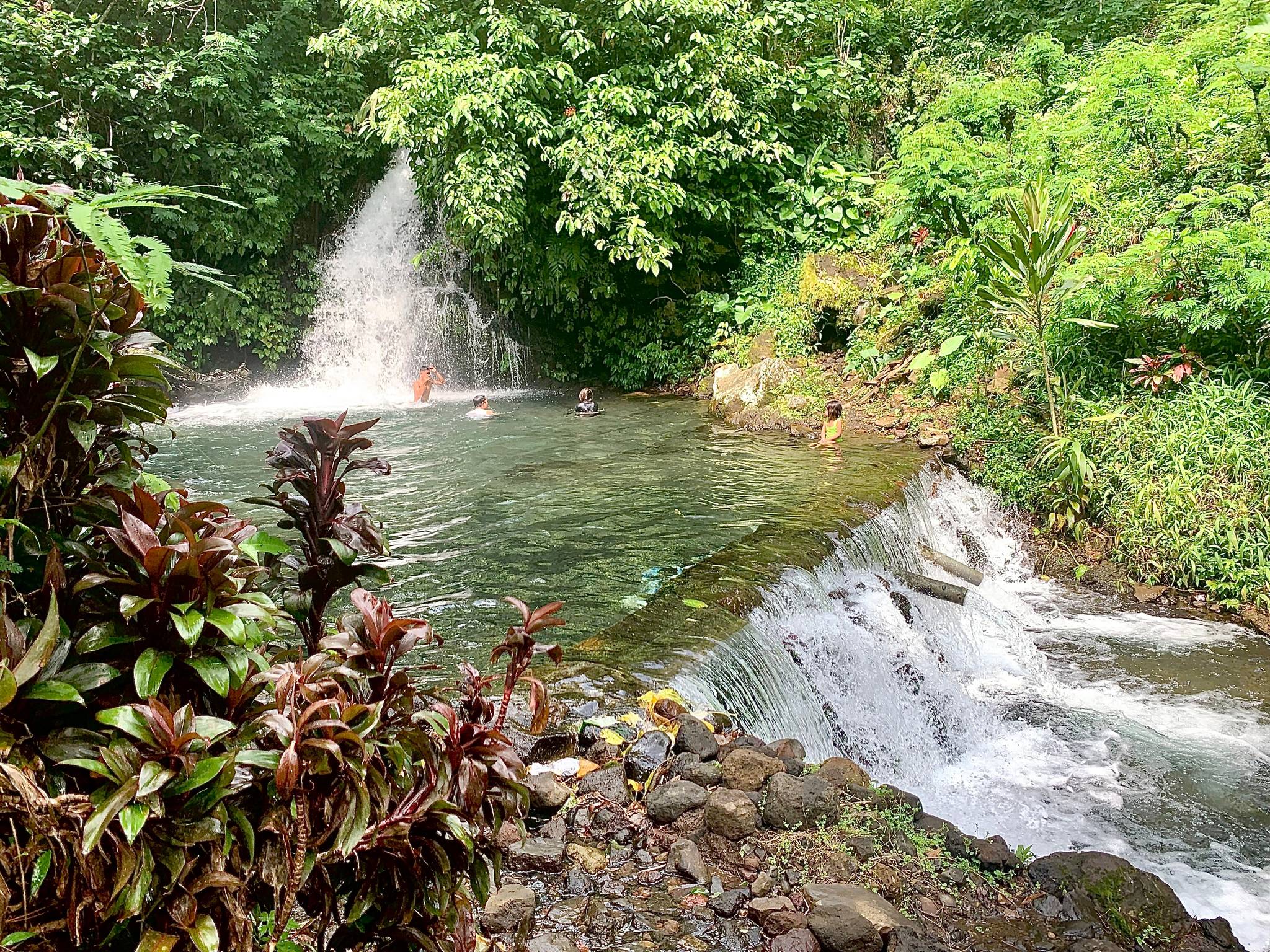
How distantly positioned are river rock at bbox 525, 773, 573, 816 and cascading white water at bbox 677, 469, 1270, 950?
119 cm

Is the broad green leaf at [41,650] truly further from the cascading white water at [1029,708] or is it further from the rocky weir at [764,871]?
the cascading white water at [1029,708]

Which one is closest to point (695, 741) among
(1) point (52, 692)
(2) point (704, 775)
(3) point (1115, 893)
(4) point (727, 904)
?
(2) point (704, 775)

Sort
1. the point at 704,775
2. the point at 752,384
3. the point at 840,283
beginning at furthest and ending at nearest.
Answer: the point at 840,283 → the point at 752,384 → the point at 704,775

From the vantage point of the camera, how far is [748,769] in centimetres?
359

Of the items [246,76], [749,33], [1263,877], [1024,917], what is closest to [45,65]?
[246,76]

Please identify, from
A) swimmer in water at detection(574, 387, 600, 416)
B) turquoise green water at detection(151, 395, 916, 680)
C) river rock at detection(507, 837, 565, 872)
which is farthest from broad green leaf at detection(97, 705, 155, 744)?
swimmer in water at detection(574, 387, 600, 416)

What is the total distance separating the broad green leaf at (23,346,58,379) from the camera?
4.40 ft

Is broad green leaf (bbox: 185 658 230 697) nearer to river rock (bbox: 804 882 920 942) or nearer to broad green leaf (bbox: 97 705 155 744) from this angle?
broad green leaf (bbox: 97 705 155 744)

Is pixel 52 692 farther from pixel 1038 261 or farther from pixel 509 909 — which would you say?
pixel 1038 261

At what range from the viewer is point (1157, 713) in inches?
225

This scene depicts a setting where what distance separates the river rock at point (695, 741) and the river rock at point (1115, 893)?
1.41m

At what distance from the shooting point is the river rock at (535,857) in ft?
9.69

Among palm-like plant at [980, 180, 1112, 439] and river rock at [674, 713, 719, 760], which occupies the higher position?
palm-like plant at [980, 180, 1112, 439]

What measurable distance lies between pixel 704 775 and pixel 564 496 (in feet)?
15.6
